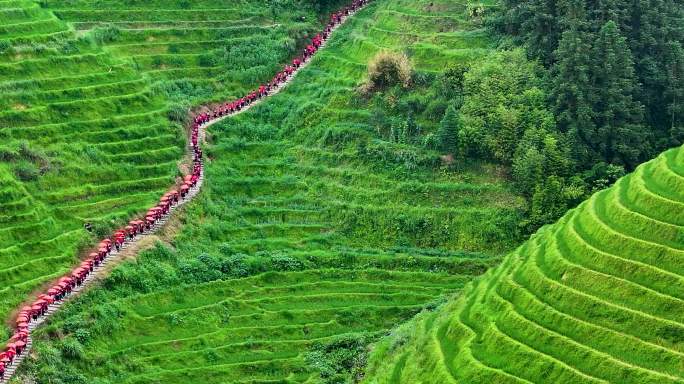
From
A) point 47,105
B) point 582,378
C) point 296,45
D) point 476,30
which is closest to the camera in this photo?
point 582,378

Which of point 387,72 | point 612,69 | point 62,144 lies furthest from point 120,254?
point 612,69

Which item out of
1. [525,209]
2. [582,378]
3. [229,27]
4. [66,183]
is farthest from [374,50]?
A: [582,378]

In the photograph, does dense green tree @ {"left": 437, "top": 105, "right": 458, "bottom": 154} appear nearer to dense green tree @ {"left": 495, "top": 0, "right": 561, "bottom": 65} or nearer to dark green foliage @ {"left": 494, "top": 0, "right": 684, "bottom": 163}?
dark green foliage @ {"left": 494, "top": 0, "right": 684, "bottom": 163}

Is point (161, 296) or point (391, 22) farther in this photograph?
point (391, 22)

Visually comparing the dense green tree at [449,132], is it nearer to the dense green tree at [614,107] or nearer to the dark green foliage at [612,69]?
the dark green foliage at [612,69]

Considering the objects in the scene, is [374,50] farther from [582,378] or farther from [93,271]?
[582,378]

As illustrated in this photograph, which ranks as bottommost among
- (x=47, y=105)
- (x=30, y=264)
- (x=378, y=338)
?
(x=378, y=338)

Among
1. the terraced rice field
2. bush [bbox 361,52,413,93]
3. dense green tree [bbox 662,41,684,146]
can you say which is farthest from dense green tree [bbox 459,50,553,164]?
the terraced rice field

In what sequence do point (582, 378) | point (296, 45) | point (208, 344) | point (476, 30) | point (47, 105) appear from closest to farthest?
point (582, 378) < point (208, 344) < point (47, 105) < point (476, 30) < point (296, 45)
